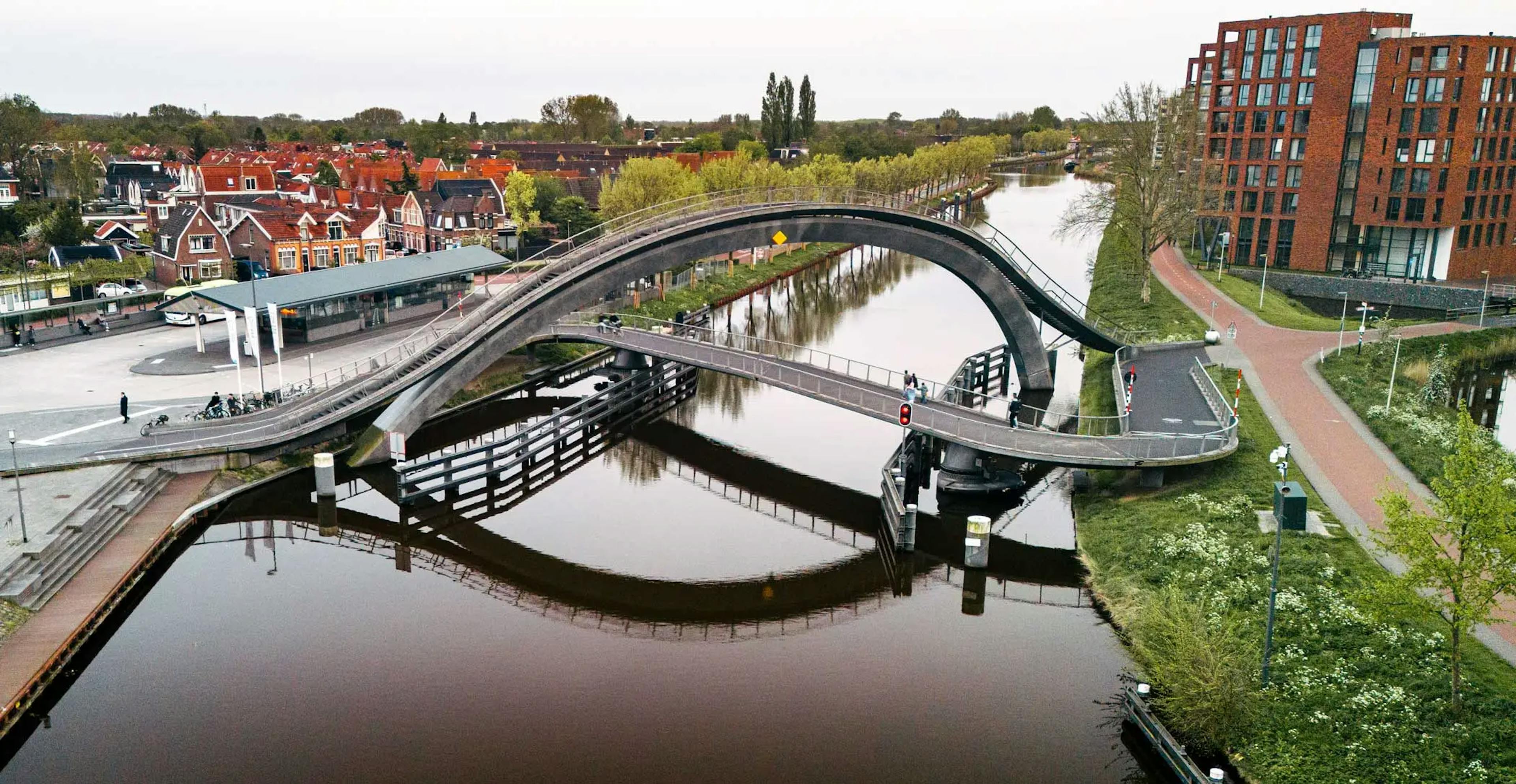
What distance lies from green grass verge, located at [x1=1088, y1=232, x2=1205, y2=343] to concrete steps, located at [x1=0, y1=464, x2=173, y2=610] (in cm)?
3239

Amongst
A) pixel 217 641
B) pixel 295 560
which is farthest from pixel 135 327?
pixel 217 641

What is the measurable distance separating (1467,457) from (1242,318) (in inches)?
1362

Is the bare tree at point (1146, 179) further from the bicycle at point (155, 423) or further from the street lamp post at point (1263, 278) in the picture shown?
the bicycle at point (155, 423)

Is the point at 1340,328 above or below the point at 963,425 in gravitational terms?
above

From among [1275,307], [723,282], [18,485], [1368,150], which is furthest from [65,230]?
[1368,150]

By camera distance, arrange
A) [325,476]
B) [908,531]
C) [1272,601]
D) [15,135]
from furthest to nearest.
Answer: [15,135]
[325,476]
[908,531]
[1272,601]

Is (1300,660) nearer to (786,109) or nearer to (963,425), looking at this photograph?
(963,425)

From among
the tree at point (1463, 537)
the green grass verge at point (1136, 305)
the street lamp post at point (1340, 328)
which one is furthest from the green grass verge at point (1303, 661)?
the green grass verge at point (1136, 305)

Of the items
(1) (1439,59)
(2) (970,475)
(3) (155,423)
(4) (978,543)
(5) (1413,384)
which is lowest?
(4) (978,543)

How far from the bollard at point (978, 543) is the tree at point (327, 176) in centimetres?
8715

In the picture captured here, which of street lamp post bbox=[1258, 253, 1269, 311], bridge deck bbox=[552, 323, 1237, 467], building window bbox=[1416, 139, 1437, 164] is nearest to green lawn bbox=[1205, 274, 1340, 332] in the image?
street lamp post bbox=[1258, 253, 1269, 311]

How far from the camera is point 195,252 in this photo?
59.8 m

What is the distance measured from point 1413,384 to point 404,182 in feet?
269

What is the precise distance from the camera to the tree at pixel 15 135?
94.7m
